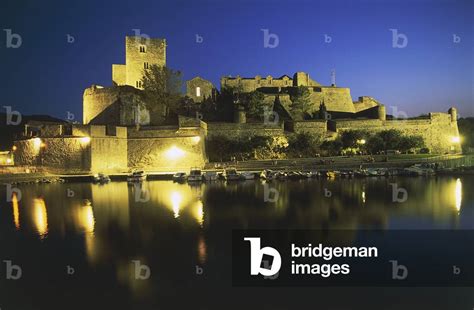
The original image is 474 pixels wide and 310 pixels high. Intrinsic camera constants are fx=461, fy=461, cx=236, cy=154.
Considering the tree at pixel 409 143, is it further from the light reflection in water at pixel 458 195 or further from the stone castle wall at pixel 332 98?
the stone castle wall at pixel 332 98

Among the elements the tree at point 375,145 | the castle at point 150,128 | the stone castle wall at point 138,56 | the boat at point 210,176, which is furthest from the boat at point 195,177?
the tree at point 375,145

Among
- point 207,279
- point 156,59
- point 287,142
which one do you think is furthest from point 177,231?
point 156,59

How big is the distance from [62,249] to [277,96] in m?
23.3

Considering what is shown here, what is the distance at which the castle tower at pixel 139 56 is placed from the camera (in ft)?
94.0

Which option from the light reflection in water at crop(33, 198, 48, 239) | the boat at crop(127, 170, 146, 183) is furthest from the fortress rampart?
the light reflection in water at crop(33, 198, 48, 239)

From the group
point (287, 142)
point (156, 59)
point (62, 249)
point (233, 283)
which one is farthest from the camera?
point (156, 59)

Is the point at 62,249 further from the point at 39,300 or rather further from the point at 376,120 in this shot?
the point at 376,120

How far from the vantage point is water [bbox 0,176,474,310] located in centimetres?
677

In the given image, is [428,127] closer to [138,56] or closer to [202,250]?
[138,56]

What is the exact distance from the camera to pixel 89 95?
2623 cm

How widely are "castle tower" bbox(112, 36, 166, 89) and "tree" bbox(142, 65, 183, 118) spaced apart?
60 centimetres

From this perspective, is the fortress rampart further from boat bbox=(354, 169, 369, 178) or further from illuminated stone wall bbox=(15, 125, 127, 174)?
illuminated stone wall bbox=(15, 125, 127, 174)

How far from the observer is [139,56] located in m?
28.8

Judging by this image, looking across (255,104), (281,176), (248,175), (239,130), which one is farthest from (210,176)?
(255,104)
